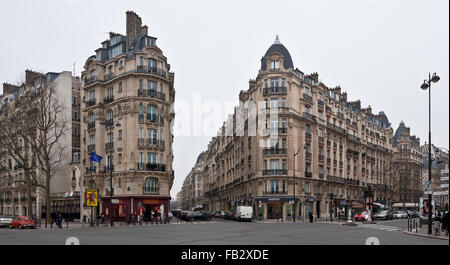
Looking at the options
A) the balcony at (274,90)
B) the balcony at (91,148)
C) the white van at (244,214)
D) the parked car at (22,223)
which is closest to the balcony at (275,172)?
the white van at (244,214)

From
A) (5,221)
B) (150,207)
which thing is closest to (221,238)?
(5,221)

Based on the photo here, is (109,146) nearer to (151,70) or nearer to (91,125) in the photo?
(91,125)

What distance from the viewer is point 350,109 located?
84375mm

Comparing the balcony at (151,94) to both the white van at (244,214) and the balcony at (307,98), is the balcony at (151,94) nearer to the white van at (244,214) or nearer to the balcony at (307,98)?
the white van at (244,214)

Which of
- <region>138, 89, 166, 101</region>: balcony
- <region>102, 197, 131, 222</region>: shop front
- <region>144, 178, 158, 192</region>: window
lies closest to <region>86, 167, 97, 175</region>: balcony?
<region>102, 197, 131, 222</region>: shop front

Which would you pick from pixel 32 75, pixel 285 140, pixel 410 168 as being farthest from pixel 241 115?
pixel 410 168

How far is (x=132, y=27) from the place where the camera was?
2317 inches

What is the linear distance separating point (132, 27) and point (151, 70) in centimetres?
797

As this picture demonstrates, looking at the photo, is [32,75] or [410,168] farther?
[410,168]

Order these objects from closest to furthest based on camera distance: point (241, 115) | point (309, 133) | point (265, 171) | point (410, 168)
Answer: point (265, 171), point (309, 133), point (241, 115), point (410, 168)

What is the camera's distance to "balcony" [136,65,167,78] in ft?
177

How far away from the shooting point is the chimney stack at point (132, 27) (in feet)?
191
